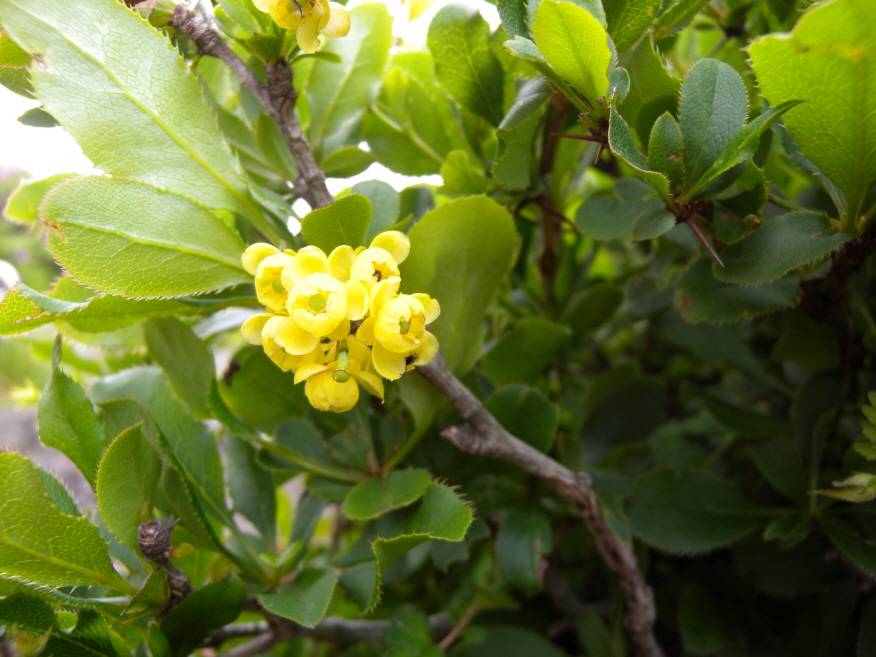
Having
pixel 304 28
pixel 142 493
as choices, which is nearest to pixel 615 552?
pixel 142 493

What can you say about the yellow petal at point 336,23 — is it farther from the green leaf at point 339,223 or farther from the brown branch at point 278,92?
the green leaf at point 339,223

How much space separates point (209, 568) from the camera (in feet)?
3.03

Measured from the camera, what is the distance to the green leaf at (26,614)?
61cm

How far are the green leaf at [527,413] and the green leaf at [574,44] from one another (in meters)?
0.32

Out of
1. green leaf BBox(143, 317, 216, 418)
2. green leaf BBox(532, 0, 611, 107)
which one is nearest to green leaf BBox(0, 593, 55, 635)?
green leaf BBox(143, 317, 216, 418)

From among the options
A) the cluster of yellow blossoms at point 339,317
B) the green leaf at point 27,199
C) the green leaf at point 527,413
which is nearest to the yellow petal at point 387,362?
the cluster of yellow blossoms at point 339,317

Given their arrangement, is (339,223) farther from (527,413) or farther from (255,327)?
(527,413)

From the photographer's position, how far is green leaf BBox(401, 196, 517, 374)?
68 centimetres

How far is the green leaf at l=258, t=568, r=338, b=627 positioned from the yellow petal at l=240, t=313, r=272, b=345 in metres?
0.24

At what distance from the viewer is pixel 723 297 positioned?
30.3 inches

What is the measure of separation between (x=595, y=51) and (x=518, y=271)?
1.66 feet

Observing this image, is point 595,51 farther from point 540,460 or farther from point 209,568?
point 209,568

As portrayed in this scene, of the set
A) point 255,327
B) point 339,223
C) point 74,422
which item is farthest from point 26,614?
point 339,223

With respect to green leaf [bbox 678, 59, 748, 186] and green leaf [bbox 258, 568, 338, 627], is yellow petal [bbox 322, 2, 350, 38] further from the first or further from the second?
green leaf [bbox 258, 568, 338, 627]
